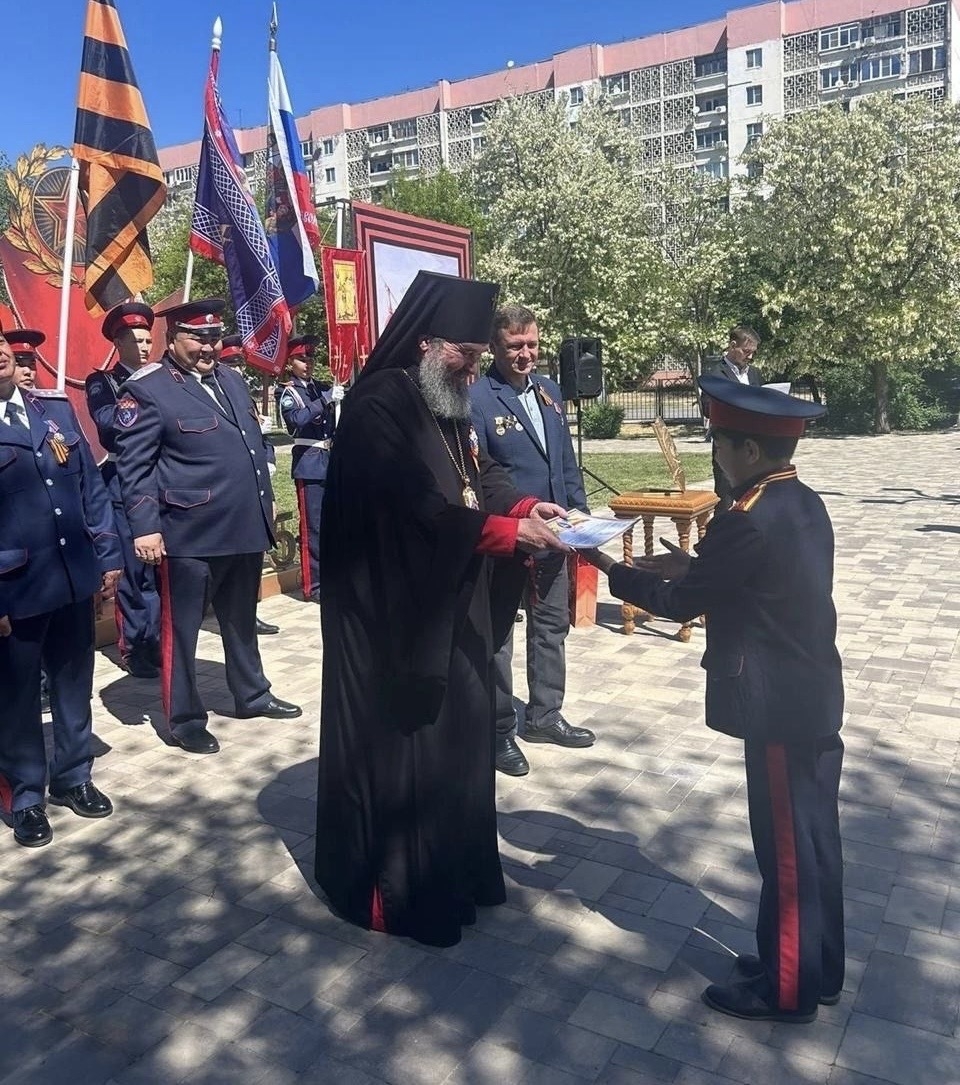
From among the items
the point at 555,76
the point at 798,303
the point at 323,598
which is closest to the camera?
the point at 323,598

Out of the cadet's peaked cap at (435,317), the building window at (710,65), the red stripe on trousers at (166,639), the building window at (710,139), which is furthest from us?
the building window at (710,139)

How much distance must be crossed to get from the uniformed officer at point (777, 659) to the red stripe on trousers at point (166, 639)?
3046mm

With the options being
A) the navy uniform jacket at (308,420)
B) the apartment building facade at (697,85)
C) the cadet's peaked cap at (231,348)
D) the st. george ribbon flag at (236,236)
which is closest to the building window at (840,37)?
the apartment building facade at (697,85)

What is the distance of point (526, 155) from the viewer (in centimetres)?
3175

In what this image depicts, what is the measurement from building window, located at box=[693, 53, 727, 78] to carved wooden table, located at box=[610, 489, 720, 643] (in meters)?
61.7

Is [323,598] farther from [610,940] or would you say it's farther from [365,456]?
[610,940]

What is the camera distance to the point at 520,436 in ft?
15.9

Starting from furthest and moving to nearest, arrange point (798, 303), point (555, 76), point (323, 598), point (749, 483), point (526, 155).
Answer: point (555, 76) → point (526, 155) → point (798, 303) → point (323, 598) → point (749, 483)

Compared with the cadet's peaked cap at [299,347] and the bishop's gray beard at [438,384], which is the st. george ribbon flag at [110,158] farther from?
the bishop's gray beard at [438,384]

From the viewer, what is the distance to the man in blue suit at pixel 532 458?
468cm

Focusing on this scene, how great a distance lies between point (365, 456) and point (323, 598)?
53 centimetres

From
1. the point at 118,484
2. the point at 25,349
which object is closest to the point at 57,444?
the point at 118,484

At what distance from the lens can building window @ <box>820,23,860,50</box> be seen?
56.2 metres

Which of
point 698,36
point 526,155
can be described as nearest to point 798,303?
point 526,155
